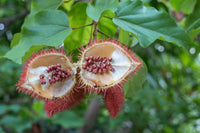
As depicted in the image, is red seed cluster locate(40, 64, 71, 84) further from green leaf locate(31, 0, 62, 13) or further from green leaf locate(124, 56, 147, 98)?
green leaf locate(31, 0, 62, 13)

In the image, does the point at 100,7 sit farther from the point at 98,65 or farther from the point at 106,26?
the point at 98,65

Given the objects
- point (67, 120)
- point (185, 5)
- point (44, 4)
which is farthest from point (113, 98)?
point (67, 120)

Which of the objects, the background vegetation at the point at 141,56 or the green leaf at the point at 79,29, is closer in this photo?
the background vegetation at the point at 141,56

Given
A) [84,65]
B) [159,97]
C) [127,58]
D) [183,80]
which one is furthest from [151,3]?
[183,80]

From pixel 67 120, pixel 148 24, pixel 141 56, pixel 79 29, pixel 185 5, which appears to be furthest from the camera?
pixel 67 120

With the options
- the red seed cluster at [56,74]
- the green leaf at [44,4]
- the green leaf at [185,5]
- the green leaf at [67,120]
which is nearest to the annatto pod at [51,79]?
the red seed cluster at [56,74]

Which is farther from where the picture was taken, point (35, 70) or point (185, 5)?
point (185, 5)

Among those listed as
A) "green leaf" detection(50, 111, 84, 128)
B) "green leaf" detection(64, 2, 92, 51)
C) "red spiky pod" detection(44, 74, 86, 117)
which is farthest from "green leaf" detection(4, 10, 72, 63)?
"green leaf" detection(50, 111, 84, 128)

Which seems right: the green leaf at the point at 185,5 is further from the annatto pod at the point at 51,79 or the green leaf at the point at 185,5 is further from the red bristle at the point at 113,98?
the annatto pod at the point at 51,79
